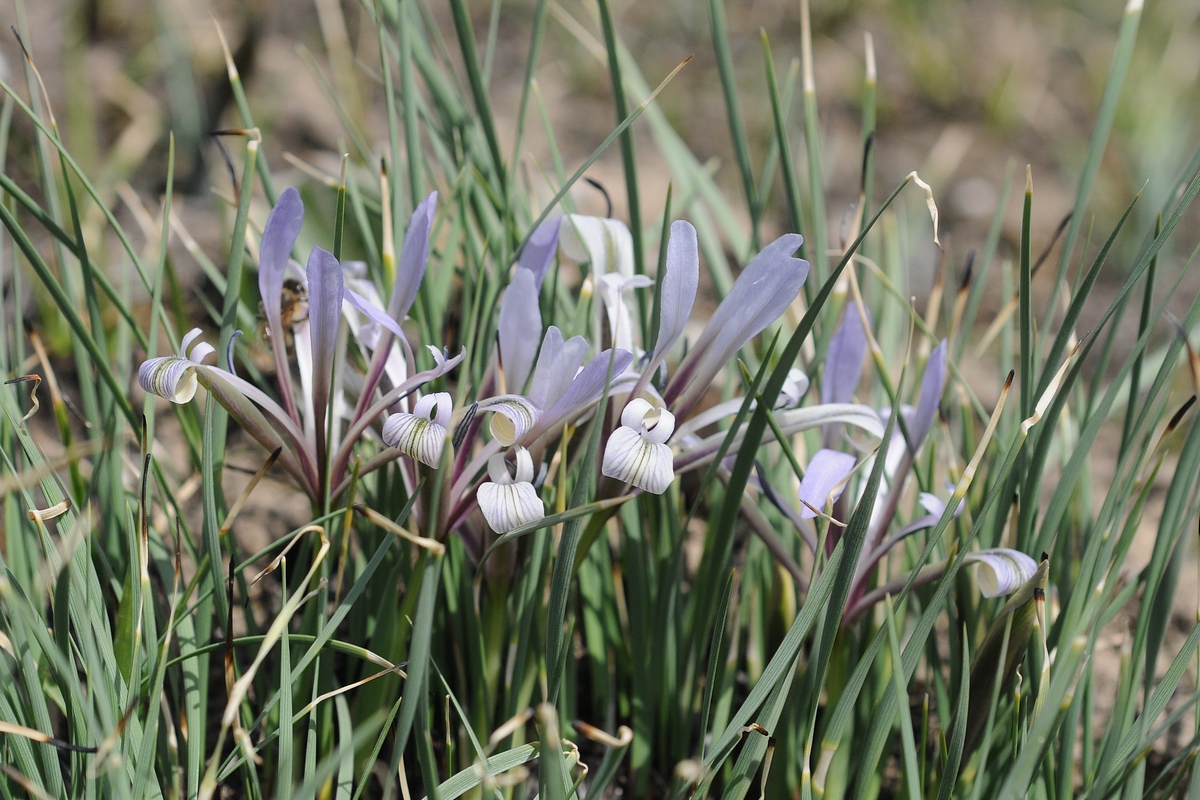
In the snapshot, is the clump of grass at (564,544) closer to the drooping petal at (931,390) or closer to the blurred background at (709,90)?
the drooping petal at (931,390)

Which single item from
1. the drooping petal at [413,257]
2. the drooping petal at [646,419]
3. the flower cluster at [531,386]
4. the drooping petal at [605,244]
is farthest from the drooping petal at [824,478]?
the drooping petal at [413,257]

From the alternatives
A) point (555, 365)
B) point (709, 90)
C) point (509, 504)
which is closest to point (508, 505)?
point (509, 504)

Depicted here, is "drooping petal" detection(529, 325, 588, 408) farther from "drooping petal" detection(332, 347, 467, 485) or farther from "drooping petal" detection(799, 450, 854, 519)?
"drooping petal" detection(799, 450, 854, 519)

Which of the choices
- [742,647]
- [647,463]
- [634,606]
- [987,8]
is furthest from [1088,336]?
[987,8]

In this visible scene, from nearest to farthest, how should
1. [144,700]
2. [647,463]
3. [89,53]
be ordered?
[647,463], [144,700], [89,53]

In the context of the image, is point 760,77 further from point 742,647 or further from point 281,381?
point 281,381

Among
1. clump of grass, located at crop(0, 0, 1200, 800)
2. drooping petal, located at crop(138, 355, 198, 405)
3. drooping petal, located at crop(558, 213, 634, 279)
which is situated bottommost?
clump of grass, located at crop(0, 0, 1200, 800)

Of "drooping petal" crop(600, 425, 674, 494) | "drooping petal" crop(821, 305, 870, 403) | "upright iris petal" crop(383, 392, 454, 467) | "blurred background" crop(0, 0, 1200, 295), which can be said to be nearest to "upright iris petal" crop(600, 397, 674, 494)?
"drooping petal" crop(600, 425, 674, 494)
